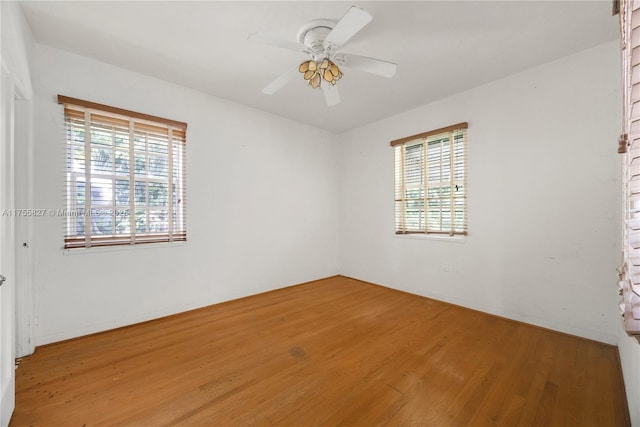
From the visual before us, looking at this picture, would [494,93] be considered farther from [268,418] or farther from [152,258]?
[152,258]

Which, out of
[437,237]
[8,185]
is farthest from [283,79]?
[437,237]

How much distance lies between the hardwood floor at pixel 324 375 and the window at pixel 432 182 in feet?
4.19

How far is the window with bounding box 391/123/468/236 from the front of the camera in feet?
11.2

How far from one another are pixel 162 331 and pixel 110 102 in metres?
2.47

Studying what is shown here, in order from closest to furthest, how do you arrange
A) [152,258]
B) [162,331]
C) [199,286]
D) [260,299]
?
[162,331], [152,258], [199,286], [260,299]

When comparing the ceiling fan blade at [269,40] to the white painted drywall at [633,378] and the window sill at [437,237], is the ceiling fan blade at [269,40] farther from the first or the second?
the window sill at [437,237]

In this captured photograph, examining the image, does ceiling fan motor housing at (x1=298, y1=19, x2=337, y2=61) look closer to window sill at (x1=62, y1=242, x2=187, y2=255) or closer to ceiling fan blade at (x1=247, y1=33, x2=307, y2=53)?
ceiling fan blade at (x1=247, y1=33, x2=307, y2=53)

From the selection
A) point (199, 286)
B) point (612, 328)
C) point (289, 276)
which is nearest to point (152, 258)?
point (199, 286)

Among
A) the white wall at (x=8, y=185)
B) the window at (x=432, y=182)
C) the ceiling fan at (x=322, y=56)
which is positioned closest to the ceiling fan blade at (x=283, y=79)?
the ceiling fan at (x=322, y=56)

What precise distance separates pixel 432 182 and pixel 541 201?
1233 millimetres

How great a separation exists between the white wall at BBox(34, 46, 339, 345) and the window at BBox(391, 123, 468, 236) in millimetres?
1423

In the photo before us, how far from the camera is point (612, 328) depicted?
2375 mm

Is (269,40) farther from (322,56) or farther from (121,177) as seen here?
(121,177)

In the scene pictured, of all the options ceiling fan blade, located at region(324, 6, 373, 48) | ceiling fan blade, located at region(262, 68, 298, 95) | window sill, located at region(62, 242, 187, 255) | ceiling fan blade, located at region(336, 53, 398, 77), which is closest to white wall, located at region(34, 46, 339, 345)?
window sill, located at region(62, 242, 187, 255)
